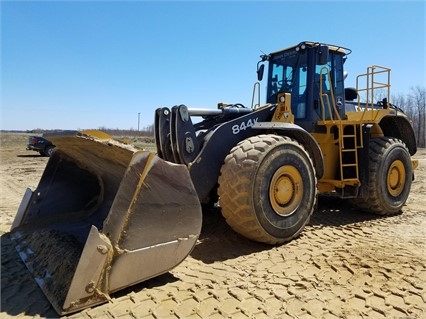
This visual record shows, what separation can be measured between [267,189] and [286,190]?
0.40 m

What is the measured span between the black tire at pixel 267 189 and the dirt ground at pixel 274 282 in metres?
0.29

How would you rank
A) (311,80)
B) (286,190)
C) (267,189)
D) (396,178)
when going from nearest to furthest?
(267,189), (286,190), (311,80), (396,178)

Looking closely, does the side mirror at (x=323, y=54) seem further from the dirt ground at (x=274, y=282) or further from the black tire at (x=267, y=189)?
the dirt ground at (x=274, y=282)

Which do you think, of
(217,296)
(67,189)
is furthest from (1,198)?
(217,296)

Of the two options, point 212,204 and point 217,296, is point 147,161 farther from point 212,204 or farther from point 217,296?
point 212,204

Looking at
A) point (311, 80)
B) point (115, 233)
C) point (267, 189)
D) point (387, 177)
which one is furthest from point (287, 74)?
point (115, 233)

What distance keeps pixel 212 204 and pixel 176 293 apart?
2.54 m

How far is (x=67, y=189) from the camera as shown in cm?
468

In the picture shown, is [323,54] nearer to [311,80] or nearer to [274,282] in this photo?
[311,80]

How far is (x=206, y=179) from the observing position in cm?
445

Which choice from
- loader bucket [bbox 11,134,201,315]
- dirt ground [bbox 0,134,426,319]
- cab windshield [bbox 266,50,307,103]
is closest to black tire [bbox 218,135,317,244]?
dirt ground [bbox 0,134,426,319]

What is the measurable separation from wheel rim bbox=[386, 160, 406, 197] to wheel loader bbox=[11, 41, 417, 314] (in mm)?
19

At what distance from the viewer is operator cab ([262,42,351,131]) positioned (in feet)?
19.0

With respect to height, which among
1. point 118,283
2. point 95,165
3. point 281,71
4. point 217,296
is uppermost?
point 281,71
